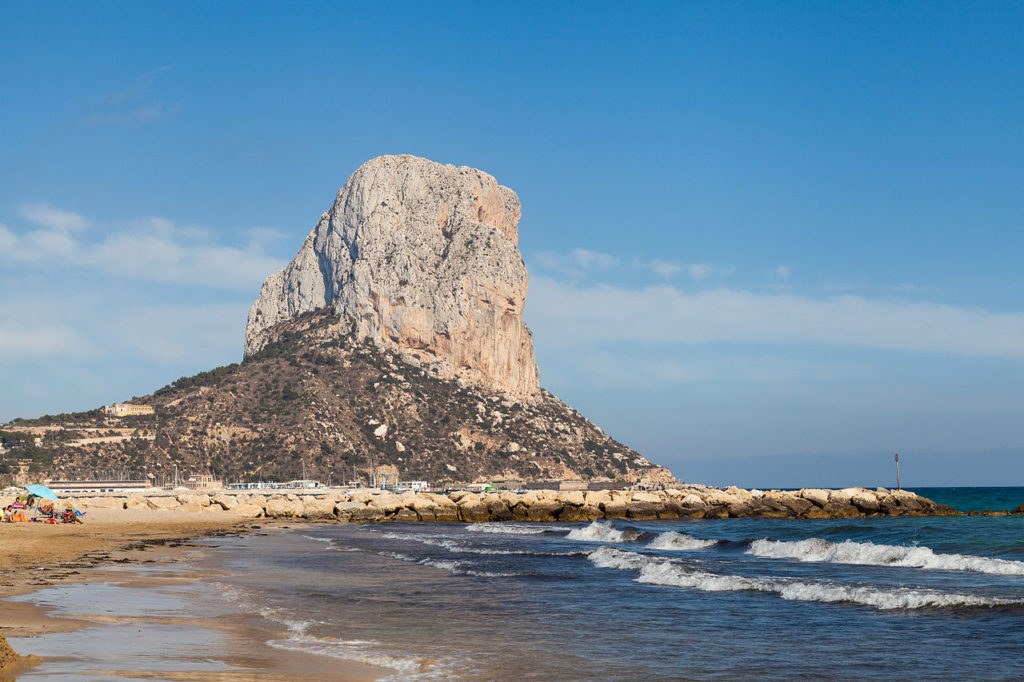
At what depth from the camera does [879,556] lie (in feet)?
93.7

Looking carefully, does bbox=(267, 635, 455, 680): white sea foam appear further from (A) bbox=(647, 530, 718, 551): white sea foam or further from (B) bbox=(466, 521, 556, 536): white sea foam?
(B) bbox=(466, 521, 556, 536): white sea foam

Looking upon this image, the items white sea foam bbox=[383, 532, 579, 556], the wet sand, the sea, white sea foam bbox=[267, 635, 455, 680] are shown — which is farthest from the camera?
white sea foam bbox=[383, 532, 579, 556]

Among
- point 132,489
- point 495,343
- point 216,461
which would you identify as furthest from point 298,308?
point 132,489

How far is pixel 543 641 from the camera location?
14.1 m

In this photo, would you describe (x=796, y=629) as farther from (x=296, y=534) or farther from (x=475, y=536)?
(x=296, y=534)

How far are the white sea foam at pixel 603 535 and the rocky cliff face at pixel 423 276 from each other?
113506 mm

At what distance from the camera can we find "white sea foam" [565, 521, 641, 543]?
136ft

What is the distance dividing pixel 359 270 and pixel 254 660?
14608 centimetres

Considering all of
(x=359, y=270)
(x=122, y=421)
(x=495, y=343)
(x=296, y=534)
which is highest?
(x=359, y=270)

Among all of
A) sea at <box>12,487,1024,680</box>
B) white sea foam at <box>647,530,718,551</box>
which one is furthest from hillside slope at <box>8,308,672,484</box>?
white sea foam at <box>647,530,718,551</box>

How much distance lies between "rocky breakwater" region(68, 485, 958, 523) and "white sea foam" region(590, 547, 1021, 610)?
35.5m

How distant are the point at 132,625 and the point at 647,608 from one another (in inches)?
393

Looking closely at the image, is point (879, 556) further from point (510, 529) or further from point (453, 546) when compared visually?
point (510, 529)

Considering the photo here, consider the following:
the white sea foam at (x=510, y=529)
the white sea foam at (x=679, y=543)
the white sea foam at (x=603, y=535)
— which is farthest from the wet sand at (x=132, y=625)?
the white sea foam at (x=510, y=529)
